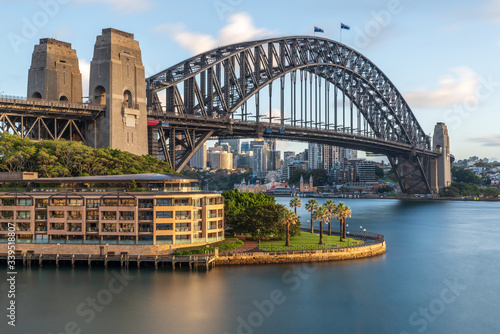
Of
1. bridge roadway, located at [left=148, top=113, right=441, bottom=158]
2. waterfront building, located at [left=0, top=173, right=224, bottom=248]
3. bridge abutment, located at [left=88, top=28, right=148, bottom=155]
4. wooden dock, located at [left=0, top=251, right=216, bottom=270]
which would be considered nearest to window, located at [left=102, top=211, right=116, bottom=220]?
waterfront building, located at [left=0, top=173, right=224, bottom=248]

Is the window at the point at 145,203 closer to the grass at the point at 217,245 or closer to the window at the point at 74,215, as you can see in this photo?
the grass at the point at 217,245

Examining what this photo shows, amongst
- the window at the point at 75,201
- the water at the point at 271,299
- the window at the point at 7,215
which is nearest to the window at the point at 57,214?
the window at the point at 75,201

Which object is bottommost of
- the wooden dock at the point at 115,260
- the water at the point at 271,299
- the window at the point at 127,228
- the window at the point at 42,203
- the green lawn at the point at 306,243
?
the water at the point at 271,299

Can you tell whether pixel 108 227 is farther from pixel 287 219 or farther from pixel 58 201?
pixel 287 219

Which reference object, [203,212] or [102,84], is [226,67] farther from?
[203,212]

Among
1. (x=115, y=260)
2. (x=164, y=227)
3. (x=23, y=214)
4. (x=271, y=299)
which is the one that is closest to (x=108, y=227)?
(x=115, y=260)

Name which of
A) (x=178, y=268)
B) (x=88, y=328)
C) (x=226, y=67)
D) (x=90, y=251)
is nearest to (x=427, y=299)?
(x=178, y=268)

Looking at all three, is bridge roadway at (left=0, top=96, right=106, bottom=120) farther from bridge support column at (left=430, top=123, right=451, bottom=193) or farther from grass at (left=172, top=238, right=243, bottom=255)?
bridge support column at (left=430, top=123, right=451, bottom=193)
